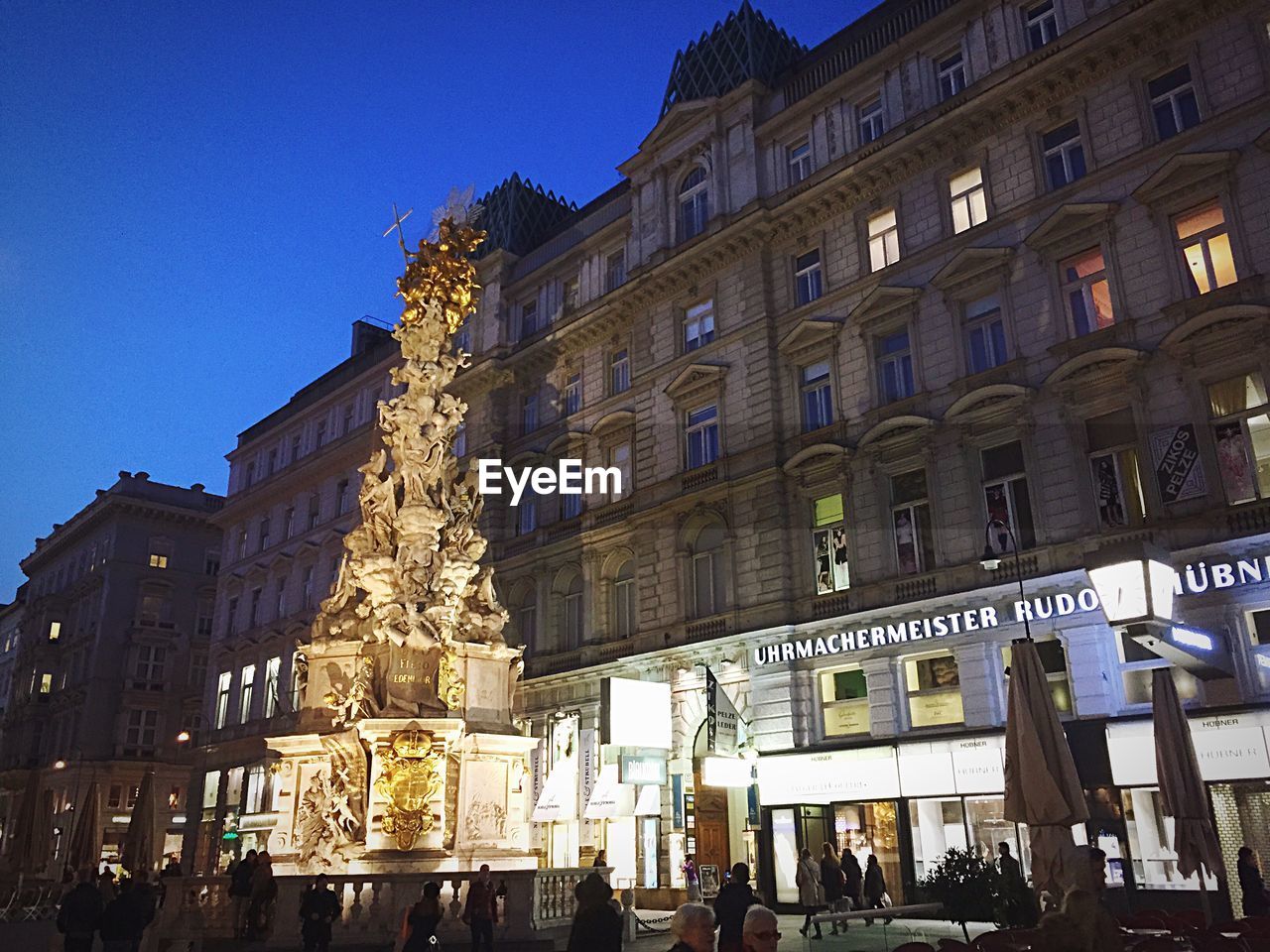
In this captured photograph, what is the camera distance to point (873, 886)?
22875 millimetres

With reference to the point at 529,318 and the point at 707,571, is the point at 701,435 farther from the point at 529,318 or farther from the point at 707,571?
the point at 529,318

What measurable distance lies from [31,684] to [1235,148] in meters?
75.0

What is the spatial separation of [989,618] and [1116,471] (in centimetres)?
431

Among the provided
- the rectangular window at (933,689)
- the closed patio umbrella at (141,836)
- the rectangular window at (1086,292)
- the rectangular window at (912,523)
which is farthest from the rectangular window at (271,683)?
the rectangular window at (1086,292)

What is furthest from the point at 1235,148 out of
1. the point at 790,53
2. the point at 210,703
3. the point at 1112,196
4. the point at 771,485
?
the point at 210,703

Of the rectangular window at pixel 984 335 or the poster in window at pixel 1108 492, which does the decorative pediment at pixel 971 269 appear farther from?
the poster in window at pixel 1108 492

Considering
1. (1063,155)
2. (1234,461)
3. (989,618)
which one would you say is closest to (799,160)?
(1063,155)

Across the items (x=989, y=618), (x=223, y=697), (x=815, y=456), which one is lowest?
(x=989, y=618)

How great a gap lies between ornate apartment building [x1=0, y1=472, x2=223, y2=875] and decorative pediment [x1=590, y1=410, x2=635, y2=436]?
123 feet

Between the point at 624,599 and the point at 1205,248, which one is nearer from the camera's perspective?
the point at 1205,248

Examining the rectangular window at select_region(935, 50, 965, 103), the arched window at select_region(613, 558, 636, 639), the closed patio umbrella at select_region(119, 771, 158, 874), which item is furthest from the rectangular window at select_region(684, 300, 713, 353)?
the closed patio umbrella at select_region(119, 771, 158, 874)

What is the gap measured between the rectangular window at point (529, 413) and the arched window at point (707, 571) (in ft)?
34.2

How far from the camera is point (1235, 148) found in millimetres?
21875

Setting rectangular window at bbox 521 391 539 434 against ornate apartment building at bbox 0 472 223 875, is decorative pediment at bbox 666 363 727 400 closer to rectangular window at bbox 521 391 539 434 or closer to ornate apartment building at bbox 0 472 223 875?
rectangular window at bbox 521 391 539 434
